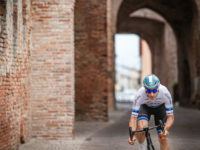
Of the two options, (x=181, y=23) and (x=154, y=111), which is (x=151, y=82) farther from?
(x=181, y=23)

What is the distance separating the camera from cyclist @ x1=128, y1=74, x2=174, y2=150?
5.74 m

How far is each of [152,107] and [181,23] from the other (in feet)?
69.4

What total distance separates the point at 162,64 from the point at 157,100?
3196 cm

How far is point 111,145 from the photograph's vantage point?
935 cm

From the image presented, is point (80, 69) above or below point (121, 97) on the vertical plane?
above

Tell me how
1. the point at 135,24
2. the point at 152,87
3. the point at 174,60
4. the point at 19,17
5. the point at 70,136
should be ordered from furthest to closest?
the point at 135,24, the point at 174,60, the point at 70,136, the point at 19,17, the point at 152,87

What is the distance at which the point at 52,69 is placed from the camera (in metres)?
10.4

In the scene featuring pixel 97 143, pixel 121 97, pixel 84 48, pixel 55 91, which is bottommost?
pixel 121 97

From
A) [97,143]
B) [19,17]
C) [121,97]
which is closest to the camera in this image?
[19,17]

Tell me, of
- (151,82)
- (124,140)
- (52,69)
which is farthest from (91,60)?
(151,82)

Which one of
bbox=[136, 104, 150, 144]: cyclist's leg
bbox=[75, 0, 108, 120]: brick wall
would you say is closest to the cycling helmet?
bbox=[136, 104, 150, 144]: cyclist's leg

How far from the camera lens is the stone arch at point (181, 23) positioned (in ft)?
82.2

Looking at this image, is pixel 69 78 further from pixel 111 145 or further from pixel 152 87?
pixel 152 87

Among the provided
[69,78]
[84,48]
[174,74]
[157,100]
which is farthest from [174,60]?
[157,100]
